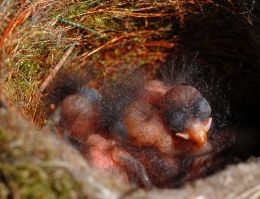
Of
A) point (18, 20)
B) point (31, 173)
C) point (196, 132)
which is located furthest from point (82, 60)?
point (31, 173)

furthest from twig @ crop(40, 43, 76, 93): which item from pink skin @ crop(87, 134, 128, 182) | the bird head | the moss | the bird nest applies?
the moss

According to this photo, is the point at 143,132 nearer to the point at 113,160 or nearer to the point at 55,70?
the point at 113,160

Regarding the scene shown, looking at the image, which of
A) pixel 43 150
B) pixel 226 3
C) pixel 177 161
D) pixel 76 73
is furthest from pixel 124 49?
pixel 43 150

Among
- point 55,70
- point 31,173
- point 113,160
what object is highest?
point 31,173

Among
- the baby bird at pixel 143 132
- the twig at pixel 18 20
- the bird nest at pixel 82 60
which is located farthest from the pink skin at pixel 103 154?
the twig at pixel 18 20

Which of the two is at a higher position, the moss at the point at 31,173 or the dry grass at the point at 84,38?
the moss at the point at 31,173

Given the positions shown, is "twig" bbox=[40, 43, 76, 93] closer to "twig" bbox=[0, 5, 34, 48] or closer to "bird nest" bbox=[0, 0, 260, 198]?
"bird nest" bbox=[0, 0, 260, 198]

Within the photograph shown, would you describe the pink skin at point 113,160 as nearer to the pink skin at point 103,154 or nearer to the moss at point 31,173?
the pink skin at point 103,154
